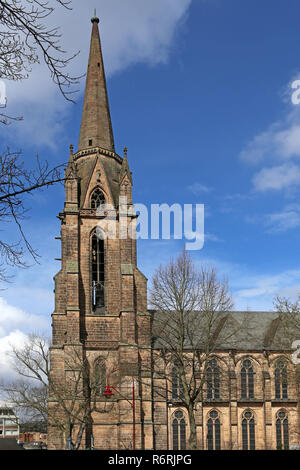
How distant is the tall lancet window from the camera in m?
45.7

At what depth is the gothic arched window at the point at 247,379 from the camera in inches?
2068

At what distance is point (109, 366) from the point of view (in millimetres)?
43812

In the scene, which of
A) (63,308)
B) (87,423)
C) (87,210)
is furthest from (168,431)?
(87,210)

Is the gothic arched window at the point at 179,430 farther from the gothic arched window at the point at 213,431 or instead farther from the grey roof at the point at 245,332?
the grey roof at the point at 245,332

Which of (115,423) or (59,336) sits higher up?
(59,336)

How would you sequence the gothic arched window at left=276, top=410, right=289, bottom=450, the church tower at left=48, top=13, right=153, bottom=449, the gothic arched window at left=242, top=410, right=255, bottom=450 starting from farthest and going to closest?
the gothic arched window at left=276, top=410, right=289, bottom=450
the gothic arched window at left=242, top=410, right=255, bottom=450
the church tower at left=48, top=13, right=153, bottom=449

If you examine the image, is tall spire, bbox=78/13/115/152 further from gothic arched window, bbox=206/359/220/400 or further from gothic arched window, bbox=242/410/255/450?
gothic arched window, bbox=242/410/255/450

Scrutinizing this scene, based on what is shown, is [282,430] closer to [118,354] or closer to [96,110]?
[118,354]

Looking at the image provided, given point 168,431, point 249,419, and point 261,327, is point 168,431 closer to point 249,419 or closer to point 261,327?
point 249,419

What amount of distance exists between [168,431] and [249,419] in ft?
24.7

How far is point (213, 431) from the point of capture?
5041 centimetres

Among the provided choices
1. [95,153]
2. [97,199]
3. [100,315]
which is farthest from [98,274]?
[95,153]

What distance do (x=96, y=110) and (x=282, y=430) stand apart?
103 ft

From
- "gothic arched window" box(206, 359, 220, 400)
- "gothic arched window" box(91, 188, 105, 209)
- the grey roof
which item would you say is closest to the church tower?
"gothic arched window" box(91, 188, 105, 209)
